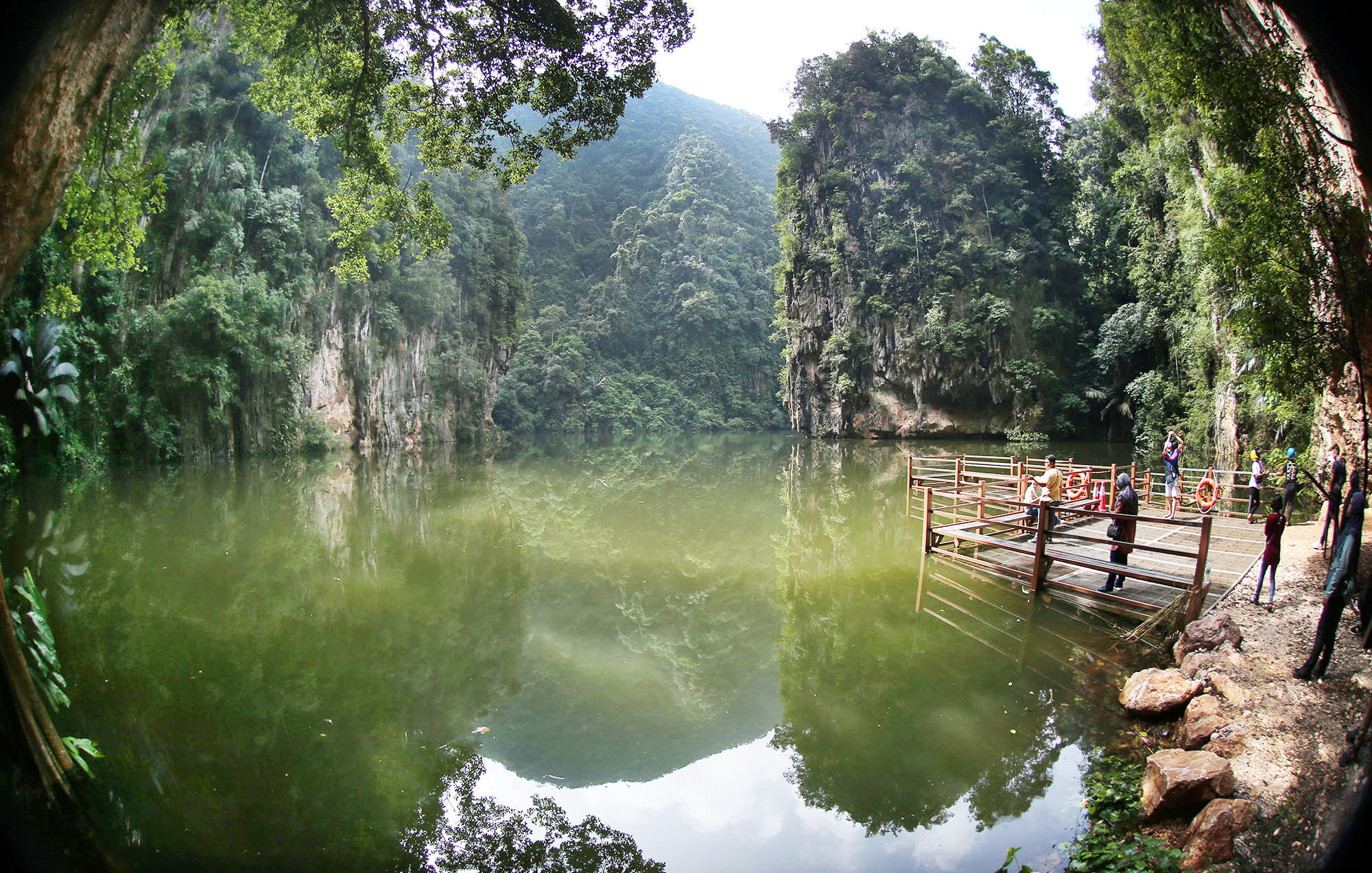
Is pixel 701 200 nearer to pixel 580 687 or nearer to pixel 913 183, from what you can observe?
pixel 913 183

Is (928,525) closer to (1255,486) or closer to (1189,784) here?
(1255,486)

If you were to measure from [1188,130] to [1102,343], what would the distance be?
12981 mm

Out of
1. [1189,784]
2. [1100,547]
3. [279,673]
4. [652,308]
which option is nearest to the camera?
[1189,784]

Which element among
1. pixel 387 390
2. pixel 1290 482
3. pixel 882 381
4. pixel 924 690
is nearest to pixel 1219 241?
pixel 1290 482

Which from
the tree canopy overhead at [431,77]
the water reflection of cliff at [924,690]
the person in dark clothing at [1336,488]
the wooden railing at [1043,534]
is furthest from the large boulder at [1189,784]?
the tree canopy overhead at [431,77]

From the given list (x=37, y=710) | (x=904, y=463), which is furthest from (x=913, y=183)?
(x=37, y=710)

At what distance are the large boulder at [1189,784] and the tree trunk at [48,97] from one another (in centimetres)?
581

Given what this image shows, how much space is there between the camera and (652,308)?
56781 mm

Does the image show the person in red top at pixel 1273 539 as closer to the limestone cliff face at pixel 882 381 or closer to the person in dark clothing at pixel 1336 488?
the person in dark clothing at pixel 1336 488

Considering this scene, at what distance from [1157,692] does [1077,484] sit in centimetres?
715

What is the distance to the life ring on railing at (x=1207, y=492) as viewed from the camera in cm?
976

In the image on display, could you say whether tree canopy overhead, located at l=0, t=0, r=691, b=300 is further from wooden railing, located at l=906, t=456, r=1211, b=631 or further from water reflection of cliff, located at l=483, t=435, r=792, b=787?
wooden railing, located at l=906, t=456, r=1211, b=631

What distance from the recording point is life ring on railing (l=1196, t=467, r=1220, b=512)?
976 centimetres

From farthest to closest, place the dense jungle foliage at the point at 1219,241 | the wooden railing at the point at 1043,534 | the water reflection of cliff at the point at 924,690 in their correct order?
the wooden railing at the point at 1043,534
the dense jungle foliage at the point at 1219,241
the water reflection of cliff at the point at 924,690
